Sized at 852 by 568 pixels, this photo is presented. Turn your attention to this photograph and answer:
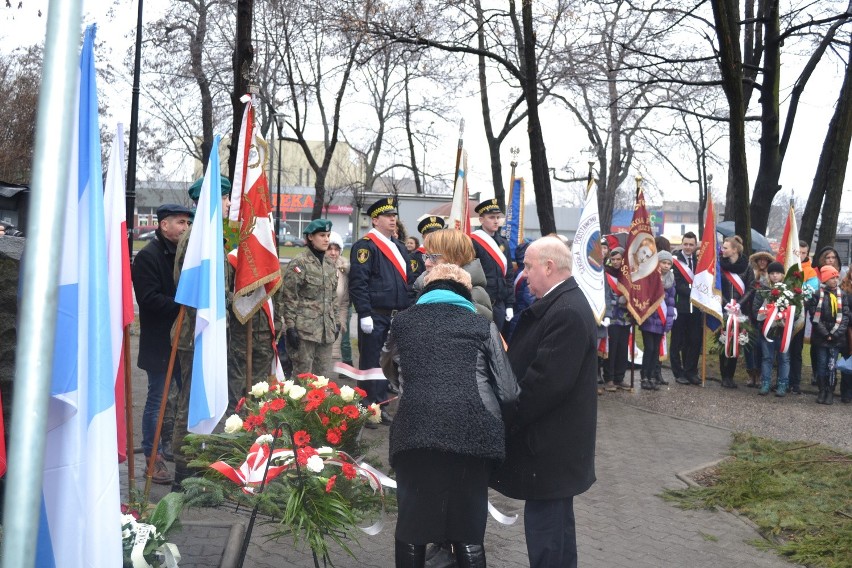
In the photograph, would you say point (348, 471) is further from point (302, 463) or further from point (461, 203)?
point (461, 203)

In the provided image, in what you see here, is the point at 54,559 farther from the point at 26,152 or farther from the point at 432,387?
the point at 26,152

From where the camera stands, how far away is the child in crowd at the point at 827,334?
1138 cm

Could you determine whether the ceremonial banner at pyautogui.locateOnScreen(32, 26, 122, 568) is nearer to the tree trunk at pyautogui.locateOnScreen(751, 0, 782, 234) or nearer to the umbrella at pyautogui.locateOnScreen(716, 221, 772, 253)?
the umbrella at pyautogui.locateOnScreen(716, 221, 772, 253)

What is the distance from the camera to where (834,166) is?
16312mm

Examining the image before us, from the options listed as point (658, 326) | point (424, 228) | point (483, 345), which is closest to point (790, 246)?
point (658, 326)

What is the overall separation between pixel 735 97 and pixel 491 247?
22.3 ft

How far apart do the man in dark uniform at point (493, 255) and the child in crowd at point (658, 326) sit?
2772mm

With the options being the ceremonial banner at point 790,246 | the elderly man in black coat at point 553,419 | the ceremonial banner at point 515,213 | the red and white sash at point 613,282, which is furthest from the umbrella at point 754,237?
the elderly man in black coat at point 553,419

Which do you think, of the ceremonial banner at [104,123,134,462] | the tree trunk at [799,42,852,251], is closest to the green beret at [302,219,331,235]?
the ceremonial banner at [104,123,134,462]

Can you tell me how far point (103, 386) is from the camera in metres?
3.16

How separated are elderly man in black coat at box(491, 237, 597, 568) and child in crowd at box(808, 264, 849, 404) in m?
8.25

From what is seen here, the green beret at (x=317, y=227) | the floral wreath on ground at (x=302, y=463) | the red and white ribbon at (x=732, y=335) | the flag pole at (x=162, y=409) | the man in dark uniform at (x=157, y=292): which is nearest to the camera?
the floral wreath on ground at (x=302, y=463)

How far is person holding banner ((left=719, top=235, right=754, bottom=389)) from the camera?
12.5 m

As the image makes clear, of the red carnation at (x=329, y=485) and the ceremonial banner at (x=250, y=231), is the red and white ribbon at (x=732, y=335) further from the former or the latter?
the red carnation at (x=329, y=485)
